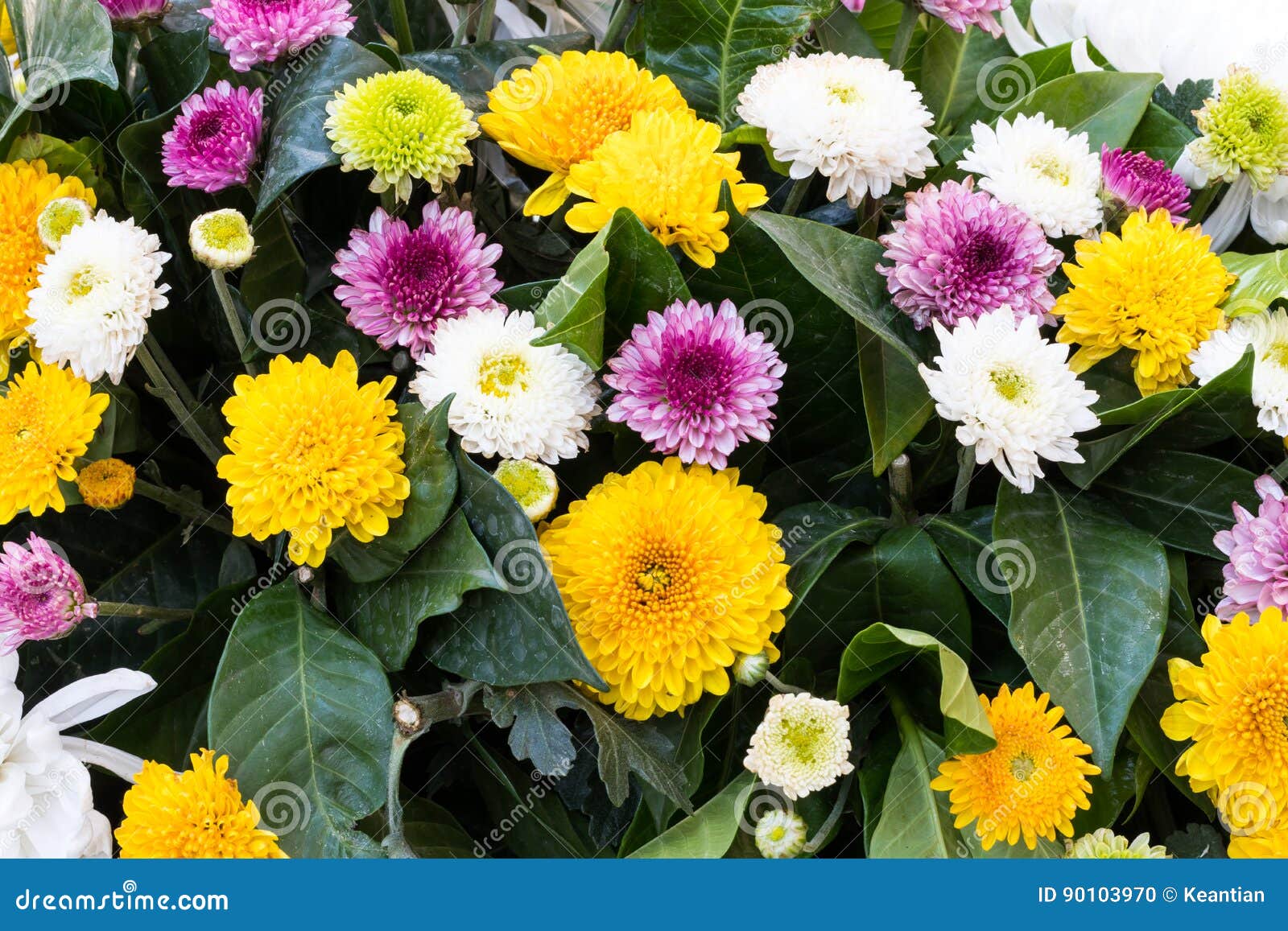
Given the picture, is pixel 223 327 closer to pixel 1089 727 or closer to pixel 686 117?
pixel 686 117

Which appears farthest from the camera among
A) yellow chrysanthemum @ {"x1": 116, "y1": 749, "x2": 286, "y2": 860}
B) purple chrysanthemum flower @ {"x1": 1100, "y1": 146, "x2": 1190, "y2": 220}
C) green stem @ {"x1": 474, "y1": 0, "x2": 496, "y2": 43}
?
green stem @ {"x1": 474, "y1": 0, "x2": 496, "y2": 43}

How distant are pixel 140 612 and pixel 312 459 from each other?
17cm

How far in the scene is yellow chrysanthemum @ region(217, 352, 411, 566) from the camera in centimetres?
52

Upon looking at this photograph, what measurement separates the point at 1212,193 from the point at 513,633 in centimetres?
52

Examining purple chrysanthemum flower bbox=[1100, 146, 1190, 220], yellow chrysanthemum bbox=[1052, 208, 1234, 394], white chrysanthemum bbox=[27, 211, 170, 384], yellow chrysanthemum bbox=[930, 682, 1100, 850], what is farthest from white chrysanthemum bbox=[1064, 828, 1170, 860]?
white chrysanthemum bbox=[27, 211, 170, 384]

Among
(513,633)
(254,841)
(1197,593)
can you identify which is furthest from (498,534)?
(1197,593)

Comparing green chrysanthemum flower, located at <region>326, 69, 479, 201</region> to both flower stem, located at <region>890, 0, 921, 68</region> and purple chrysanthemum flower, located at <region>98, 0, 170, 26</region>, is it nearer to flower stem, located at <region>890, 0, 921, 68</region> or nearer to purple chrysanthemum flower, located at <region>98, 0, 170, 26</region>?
purple chrysanthemum flower, located at <region>98, 0, 170, 26</region>

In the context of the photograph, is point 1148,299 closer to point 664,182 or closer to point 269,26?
point 664,182

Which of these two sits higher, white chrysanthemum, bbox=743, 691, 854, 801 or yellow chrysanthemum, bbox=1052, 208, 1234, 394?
yellow chrysanthemum, bbox=1052, 208, 1234, 394

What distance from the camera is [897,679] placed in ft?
1.97

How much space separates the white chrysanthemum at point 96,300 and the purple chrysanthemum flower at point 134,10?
0.56ft

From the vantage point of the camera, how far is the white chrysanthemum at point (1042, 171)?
58cm

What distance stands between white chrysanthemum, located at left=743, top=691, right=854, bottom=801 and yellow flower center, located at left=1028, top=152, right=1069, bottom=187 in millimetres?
316

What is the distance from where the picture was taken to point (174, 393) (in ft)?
1.98
